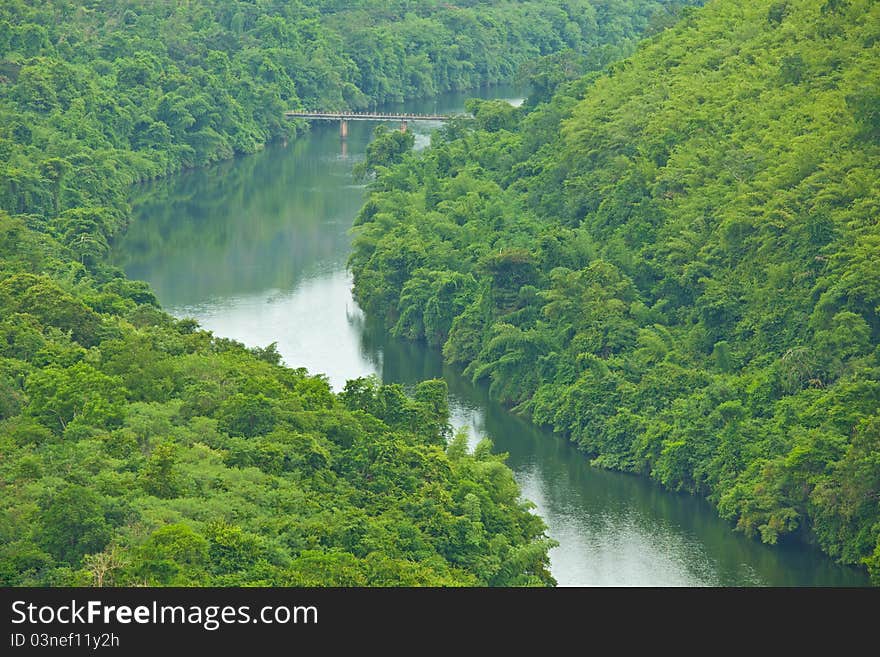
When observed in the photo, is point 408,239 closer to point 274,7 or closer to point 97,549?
point 97,549

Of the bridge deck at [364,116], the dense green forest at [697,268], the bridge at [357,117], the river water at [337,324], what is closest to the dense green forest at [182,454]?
the river water at [337,324]

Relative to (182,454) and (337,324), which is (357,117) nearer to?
(337,324)

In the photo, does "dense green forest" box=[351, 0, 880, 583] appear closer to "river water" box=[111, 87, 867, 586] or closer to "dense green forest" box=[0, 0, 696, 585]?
"river water" box=[111, 87, 867, 586]

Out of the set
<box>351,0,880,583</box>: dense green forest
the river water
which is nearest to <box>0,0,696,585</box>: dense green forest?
the river water


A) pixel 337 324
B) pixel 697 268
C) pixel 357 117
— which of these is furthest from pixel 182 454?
pixel 357 117

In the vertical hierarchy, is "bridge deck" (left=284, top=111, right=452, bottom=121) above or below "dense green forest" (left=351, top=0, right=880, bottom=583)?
below

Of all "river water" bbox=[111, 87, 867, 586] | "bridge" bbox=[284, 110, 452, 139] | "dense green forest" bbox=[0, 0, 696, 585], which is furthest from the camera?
"bridge" bbox=[284, 110, 452, 139]

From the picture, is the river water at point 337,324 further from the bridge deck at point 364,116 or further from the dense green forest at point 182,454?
the dense green forest at point 182,454
